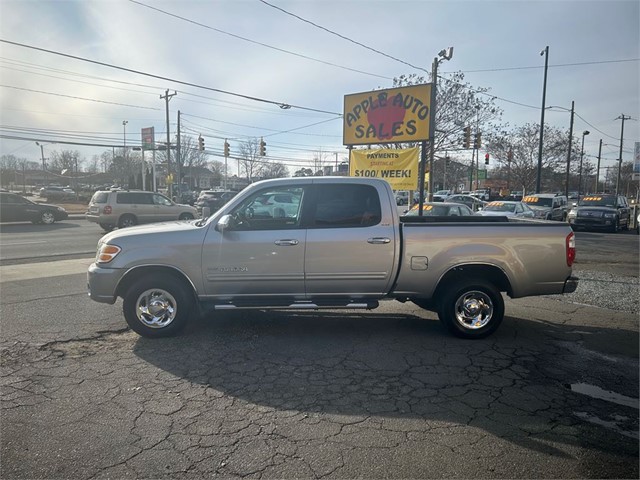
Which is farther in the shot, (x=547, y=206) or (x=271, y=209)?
(x=547, y=206)

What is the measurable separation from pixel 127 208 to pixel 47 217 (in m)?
5.84

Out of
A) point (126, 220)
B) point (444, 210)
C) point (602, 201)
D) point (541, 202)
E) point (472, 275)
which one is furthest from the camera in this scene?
point (602, 201)

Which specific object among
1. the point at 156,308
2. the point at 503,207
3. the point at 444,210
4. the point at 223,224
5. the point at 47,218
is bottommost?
the point at 156,308

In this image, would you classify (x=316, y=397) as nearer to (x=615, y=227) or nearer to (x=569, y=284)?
(x=569, y=284)

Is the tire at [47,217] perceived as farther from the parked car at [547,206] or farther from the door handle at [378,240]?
the parked car at [547,206]

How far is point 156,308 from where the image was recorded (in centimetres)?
510

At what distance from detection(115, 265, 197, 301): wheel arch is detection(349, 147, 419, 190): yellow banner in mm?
8145

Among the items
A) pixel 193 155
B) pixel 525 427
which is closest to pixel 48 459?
pixel 525 427

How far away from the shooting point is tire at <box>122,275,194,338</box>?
5023mm

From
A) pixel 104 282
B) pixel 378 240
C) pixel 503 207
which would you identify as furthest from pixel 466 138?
pixel 104 282

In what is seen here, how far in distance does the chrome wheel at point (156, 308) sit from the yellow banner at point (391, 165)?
27.3 feet

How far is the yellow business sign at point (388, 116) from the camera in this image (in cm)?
1208

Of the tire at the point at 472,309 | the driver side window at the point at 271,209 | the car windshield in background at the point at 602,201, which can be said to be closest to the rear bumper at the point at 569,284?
the tire at the point at 472,309

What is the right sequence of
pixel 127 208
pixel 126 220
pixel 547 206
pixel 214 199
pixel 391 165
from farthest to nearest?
pixel 214 199
pixel 547 206
pixel 126 220
pixel 127 208
pixel 391 165
